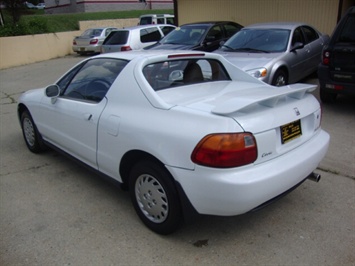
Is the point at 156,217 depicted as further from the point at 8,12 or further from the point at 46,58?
the point at 8,12

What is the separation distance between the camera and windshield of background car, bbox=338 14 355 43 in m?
5.86

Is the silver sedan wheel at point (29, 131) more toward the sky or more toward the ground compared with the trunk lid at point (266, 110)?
more toward the ground

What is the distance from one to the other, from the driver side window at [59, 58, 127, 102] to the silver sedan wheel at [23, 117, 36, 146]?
1171mm

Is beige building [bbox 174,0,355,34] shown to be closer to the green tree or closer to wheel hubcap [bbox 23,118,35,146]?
wheel hubcap [bbox 23,118,35,146]

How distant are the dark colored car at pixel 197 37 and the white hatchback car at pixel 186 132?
5.88 meters

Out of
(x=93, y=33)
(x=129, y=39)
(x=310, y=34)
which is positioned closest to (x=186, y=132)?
(x=310, y=34)

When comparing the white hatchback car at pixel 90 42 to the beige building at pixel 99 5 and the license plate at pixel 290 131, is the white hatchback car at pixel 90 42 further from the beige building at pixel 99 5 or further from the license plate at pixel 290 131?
the license plate at pixel 290 131

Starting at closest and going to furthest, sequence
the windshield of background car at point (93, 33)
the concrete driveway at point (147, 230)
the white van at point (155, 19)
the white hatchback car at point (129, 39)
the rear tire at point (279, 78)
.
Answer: the concrete driveway at point (147, 230)
the rear tire at point (279, 78)
the white hatchback car at point (129, 39)
the windshield of background car at point (93, 33)
the white van at point (155, 19)

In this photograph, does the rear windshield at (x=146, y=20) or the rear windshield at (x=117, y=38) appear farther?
the rear windshield at (x=146, y=20)

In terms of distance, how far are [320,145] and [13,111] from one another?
6.94 meters

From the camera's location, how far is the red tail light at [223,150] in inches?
96.6

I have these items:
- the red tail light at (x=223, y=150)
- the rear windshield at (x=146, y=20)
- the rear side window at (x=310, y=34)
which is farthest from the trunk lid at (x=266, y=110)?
the rear windshield at (x=146, y=20)

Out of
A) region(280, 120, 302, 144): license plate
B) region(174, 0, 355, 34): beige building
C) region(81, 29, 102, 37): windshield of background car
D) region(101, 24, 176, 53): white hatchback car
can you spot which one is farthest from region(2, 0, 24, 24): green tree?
region(280, 120, 302, 144): license plate

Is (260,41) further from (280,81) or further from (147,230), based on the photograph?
(147,230)
